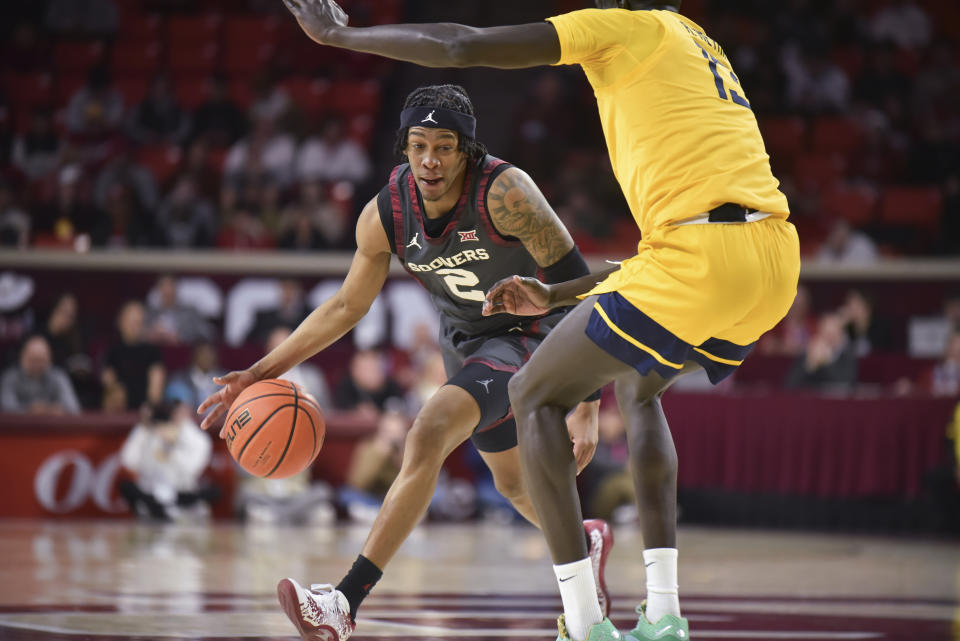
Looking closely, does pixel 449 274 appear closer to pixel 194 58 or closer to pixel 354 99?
pixel 354 99

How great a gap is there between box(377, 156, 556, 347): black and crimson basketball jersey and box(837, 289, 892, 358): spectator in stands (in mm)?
7697

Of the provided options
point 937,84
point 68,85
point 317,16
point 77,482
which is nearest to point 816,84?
point 937,84

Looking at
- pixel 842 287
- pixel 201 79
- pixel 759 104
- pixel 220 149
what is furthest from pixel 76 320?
pixel 759 104

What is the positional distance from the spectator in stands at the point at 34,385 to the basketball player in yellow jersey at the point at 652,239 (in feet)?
26.2

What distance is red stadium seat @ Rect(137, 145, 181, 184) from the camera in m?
15.0

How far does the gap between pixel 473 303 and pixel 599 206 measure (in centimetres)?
948

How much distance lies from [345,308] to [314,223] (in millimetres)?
8924

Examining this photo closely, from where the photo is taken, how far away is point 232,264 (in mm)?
13055

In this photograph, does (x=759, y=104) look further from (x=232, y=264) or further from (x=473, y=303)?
(x=473, y=303)

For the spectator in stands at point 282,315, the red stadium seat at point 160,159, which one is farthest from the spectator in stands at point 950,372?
the red stadium seat at point 160,159

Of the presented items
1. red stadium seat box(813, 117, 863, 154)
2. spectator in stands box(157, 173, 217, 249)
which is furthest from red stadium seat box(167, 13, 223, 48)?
red stadium seat box(813, 117, 863, 154)

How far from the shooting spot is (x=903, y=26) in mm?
17219

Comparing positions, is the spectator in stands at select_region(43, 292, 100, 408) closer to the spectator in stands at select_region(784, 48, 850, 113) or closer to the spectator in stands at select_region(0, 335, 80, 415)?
the spectator in stands at select_region(0, 335, 80, 415)

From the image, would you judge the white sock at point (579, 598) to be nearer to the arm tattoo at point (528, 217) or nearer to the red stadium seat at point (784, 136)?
the arm tattoo at point (528, 217)
